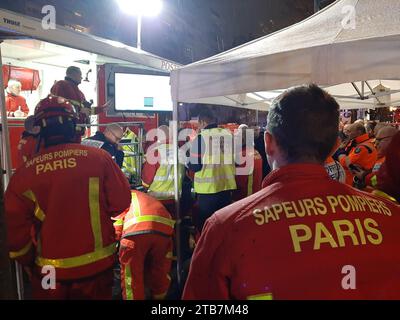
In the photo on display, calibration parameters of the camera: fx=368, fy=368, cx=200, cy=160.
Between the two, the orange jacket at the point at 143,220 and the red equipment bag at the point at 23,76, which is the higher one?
the red equipment bag at the point at 23,76

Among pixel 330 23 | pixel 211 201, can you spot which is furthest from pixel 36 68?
pixel 330 23

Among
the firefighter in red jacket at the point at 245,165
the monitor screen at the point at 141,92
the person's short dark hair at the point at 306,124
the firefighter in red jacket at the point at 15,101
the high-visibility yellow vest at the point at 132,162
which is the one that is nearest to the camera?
the person's short dark hair at the point at 306,124

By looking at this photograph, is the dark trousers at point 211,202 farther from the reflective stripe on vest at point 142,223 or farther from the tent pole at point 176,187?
the reflective stripe on vest at point 142,223

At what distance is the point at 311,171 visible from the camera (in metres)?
1.18

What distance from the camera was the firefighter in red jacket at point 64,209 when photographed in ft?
7.84

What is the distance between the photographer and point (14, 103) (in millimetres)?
5805

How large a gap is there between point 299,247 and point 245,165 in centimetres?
411

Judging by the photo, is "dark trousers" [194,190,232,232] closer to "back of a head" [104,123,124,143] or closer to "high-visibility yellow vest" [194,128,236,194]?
"high-visibility yellow vest" [194,128,236,194]

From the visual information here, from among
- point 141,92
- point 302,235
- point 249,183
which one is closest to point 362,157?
point 249,183

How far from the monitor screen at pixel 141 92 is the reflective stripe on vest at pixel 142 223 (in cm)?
301

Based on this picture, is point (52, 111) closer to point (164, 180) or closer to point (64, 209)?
point (64, 209)

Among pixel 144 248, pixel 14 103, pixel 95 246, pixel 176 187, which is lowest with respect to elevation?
pixel 144 248

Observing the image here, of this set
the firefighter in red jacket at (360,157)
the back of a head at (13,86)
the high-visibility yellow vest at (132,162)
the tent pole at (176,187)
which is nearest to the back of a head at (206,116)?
the tent pole at (176,187)
